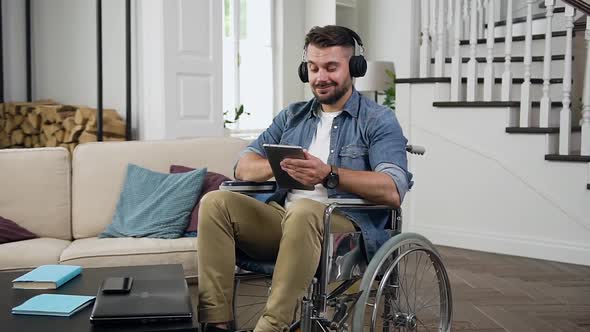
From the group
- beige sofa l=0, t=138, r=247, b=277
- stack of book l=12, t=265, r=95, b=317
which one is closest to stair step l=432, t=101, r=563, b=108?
beige sofa l=0, t=138, r=247, b=277

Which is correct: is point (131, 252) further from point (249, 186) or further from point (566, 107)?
point (566, 107)

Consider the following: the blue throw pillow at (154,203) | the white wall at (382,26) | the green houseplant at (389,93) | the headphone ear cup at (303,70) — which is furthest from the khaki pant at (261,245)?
the white wall at (382,26)

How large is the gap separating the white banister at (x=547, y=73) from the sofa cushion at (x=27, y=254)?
9.68 feet

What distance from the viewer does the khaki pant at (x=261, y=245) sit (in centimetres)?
196

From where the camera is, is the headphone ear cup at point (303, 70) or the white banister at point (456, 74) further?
the white banister at point (456, 74)

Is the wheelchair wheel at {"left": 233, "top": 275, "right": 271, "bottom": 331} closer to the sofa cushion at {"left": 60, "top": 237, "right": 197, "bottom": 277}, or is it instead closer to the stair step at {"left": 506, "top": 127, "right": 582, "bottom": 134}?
the sofa cushion at {"left": 60, "top": 237, "right": 197, "bottom": 277}

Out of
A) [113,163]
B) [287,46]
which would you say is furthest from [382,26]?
[113,163]

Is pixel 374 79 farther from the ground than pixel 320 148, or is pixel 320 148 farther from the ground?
pixel 374 79

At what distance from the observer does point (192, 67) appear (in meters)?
5.02

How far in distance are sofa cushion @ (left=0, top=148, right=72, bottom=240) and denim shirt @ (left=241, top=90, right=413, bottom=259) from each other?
1.10 metres

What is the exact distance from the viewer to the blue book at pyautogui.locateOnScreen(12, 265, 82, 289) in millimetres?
2104

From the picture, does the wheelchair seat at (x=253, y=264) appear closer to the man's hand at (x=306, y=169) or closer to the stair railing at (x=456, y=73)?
the man's hand at (x=306, y=169)

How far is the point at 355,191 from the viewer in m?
2.14

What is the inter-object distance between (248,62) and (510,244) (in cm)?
304
